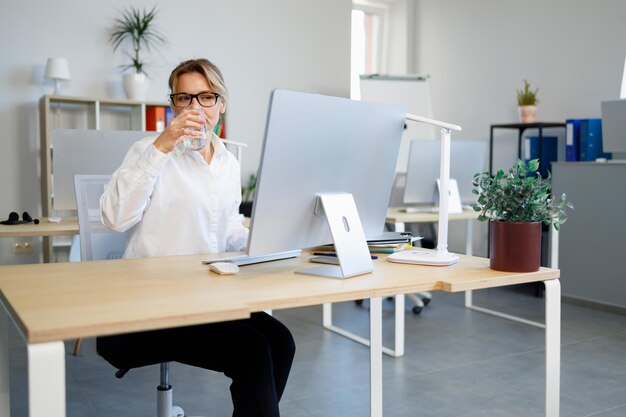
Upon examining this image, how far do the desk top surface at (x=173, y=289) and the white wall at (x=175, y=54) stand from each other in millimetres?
3353

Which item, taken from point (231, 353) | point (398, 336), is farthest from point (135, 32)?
point (231, 353)

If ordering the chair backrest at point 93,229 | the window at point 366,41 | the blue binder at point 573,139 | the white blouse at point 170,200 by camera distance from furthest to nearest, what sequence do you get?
the window at point 366,41
the blue binder at point 573,139
the chair backrest at point 93,229
the white blouse at point 170,200

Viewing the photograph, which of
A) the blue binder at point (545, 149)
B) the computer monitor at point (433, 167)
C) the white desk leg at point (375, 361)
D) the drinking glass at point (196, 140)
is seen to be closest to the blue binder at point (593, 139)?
the blue binder at point (545, 149)

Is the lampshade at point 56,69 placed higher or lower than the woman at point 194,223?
higher

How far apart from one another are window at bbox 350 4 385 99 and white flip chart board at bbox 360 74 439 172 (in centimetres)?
44

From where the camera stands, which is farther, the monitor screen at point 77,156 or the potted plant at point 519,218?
the monitor screen at point 77,156

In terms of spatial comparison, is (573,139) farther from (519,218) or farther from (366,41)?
(519,218)

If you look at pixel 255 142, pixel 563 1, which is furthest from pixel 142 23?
pixel 563 1

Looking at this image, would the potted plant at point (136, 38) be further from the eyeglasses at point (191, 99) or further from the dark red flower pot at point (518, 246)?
the dark red flower pot at point (518, 246)

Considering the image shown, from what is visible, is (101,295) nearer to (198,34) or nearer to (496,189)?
(496,189)

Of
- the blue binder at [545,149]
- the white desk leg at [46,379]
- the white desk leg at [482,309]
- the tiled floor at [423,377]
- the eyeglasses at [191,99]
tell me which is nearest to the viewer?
the white desk leg at [46,379]

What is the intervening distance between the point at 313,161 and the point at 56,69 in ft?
11.4

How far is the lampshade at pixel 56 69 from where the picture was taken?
4.45 meters

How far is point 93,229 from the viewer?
204cm
